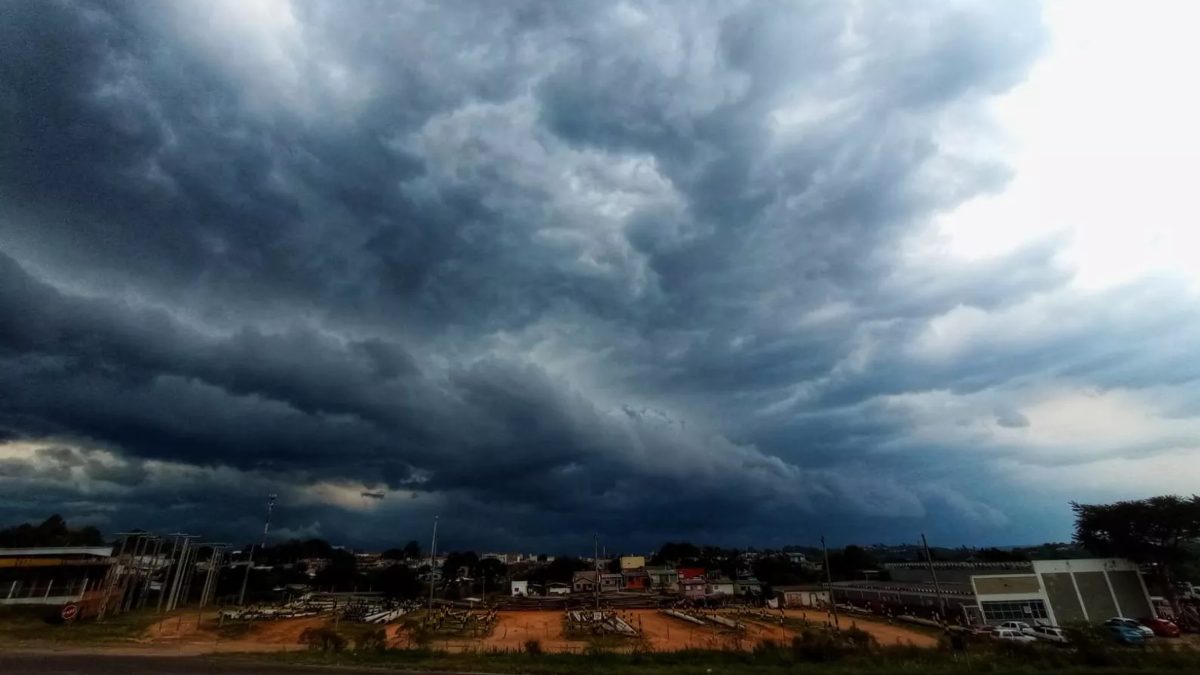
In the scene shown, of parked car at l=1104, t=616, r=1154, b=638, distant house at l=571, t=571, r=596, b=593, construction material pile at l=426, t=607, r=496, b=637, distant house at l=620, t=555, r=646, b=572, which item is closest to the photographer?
parked car at l=1104, t=616, r=1154, b=638

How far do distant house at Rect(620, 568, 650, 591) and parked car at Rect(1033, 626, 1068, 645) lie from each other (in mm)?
89012

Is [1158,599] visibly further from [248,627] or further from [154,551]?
[154,551]

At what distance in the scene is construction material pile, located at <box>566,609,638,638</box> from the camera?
60.5 metres

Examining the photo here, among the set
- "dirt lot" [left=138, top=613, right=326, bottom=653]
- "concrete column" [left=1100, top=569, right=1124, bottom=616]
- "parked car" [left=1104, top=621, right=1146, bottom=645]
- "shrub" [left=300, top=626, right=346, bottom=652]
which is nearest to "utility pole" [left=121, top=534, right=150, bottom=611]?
"dirt lot" [left=138, top=613, right=326, bottom=653]

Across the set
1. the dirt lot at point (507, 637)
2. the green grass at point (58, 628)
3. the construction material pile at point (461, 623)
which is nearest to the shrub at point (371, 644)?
the dirt lot at point (507, 637)

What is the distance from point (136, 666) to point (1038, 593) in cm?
7766

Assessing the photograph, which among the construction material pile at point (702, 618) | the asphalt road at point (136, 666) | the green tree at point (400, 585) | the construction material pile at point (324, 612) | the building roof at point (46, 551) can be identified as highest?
the building roof at point (46, 551)

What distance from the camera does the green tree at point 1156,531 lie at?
78250mm

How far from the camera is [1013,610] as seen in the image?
64562 millimetres

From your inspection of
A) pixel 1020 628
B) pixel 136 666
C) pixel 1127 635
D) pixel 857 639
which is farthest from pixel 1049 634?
pixel 136 666

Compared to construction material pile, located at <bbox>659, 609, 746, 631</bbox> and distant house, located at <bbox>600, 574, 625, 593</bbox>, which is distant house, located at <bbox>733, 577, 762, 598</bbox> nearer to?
distant house, located at <bbox>600, 574, 625, 593</bbox>

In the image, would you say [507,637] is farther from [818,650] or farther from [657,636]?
[818,650]

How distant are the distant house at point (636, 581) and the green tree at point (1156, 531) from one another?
8059 centimetres

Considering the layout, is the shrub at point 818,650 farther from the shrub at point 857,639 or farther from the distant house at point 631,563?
the distant house at point 631,563
